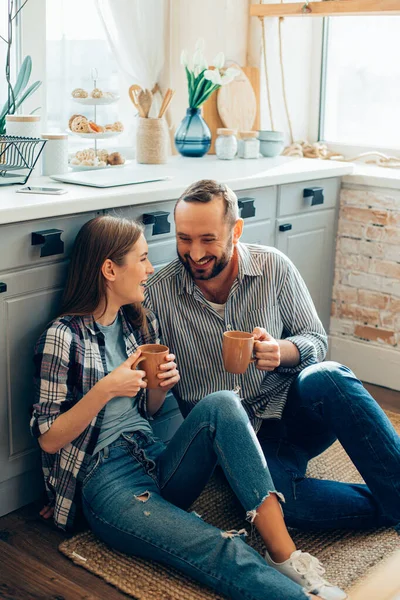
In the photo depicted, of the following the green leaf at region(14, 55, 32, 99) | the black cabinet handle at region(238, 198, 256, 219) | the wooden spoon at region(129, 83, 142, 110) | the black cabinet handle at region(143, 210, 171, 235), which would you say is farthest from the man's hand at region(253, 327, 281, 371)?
the wooden spoon at region(129, 83, 142, 110)

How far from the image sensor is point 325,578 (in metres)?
1.87

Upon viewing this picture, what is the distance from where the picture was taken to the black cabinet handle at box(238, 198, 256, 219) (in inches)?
103

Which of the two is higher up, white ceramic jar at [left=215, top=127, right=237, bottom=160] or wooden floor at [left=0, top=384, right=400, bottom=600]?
white ceramic jar at [left=215, top=127, right=237, bottom=160]

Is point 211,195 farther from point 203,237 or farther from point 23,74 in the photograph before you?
point 23,74

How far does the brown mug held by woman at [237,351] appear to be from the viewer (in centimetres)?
185

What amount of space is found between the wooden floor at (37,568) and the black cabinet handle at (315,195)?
148cm

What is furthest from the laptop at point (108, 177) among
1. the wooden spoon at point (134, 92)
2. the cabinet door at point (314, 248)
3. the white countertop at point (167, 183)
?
the cabinet door at point (314, 248)

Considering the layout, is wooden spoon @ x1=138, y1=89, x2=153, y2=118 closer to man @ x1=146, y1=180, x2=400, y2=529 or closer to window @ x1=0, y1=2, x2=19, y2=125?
window @ x1=0, y1=2, x2=19, y2=125

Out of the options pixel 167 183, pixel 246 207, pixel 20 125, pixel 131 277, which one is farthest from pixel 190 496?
pixel 20 125

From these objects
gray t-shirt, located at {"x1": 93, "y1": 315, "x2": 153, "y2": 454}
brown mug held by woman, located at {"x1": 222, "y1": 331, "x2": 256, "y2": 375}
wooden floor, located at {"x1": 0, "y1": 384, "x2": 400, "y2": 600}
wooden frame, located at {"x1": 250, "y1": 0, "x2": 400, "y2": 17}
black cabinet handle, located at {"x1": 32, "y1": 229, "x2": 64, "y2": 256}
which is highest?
wooden frame, located at {"x1": 250, "y1": 0, "x2": 400, "y2": 17}

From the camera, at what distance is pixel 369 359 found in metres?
3.21

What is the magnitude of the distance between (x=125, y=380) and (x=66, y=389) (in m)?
0.15

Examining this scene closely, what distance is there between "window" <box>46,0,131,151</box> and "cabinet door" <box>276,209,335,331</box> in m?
0.83

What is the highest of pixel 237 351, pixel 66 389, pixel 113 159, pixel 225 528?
pixel 113 159
